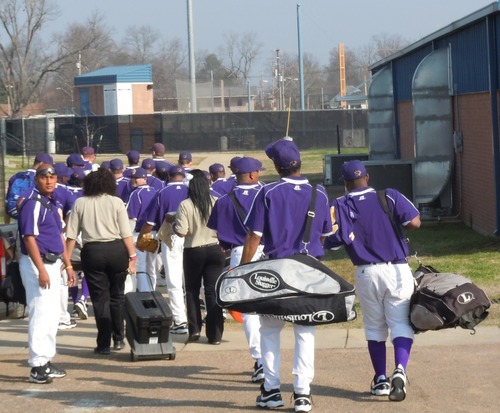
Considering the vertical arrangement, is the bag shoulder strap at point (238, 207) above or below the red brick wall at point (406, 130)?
below

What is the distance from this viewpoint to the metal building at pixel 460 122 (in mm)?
17469

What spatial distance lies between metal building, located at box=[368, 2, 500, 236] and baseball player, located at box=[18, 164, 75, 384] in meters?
9.97

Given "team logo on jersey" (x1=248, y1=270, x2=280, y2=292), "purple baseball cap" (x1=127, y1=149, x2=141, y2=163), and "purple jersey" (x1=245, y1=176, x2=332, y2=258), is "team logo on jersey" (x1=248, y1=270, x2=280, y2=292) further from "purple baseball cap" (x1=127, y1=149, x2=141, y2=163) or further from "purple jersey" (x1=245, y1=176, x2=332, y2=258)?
"purple baseball cap" (x1=127, y1=149, x2=141, y2=163)

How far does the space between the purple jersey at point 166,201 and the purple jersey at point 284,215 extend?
3711 millimetres

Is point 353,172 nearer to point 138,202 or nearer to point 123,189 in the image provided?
point 138,202

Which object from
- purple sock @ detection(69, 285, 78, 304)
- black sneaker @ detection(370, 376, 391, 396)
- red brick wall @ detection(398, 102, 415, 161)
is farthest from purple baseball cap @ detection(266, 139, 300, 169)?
red brick wall @ detection(398, 102, 415, 161)

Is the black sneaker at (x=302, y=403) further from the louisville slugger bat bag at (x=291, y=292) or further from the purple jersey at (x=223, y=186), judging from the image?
the purple jersey at (x=223, y=186)

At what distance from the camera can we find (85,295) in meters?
12.5

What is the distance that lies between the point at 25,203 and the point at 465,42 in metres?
12.8

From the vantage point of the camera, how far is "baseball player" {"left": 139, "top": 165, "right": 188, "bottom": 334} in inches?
440

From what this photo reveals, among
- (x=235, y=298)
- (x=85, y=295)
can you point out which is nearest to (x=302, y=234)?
(x=235, y=298)

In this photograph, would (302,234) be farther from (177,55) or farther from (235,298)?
(177,55)

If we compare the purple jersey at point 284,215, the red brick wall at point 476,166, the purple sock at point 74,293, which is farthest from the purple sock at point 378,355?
the red brick wall at point 476,166

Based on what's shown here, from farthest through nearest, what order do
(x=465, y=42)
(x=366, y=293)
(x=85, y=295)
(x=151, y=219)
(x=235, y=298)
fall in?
(x=465, y=42), (x=85, y=295), (x=151, y=219), (x=366, y=293), (x=235, y=298)
